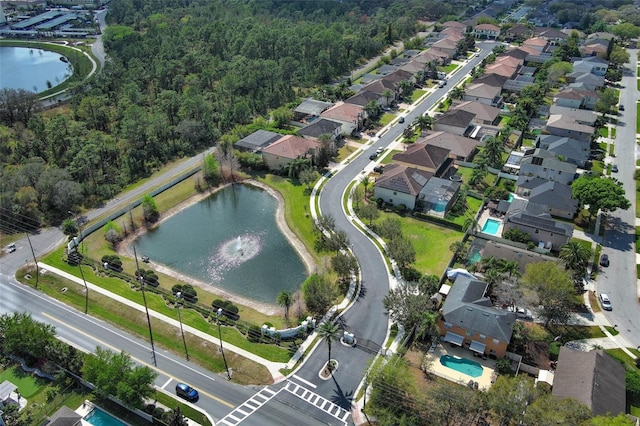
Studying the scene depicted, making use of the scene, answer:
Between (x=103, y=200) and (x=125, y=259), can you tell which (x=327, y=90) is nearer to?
(x=103, y=200)

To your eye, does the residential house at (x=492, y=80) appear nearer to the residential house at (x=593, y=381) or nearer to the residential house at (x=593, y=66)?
the residential house at (x=593, y=66)

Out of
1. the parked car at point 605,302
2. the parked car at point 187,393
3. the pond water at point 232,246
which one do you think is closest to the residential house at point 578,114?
the parked car at point 605,302

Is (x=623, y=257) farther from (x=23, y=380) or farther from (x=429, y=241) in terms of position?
(x=23, y=380)

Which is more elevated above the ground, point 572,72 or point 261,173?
point 572,72

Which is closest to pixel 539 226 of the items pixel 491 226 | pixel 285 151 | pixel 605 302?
pixel 491 226

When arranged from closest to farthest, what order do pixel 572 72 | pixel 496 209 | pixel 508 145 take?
pixel 496 209, pixel 508 145, pixel 572 72

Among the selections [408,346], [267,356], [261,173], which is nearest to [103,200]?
[261,173]

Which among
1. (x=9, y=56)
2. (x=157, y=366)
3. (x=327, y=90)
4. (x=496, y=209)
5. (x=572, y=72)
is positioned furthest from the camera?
(x=9, y=56)
